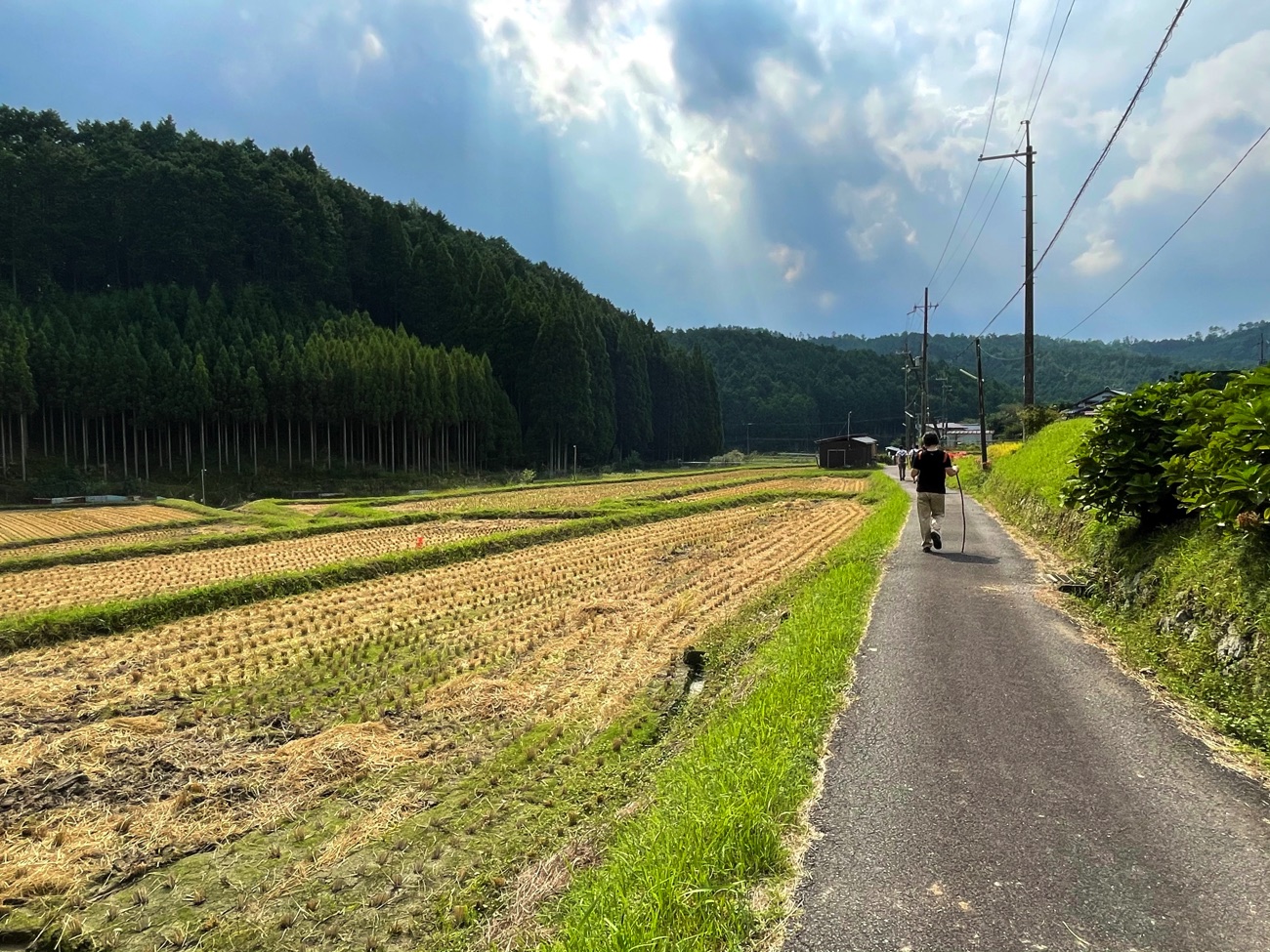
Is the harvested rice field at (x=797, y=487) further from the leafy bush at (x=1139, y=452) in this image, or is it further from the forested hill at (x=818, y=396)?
the forested hill at (x=818, y=396)

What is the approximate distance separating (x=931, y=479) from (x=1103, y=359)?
149 metres

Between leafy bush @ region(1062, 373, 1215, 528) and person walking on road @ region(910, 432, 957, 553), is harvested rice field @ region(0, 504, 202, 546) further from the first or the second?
leafy bush @ region(1062, 373, 1215, 528)

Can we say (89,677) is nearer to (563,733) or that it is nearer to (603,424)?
(563,733)

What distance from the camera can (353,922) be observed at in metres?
3.75

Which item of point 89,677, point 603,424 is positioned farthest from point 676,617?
point 603,424

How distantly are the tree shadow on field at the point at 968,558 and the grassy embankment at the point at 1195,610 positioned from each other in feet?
4.52

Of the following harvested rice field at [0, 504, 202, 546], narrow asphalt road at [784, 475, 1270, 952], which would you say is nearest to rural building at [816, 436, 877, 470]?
harvested rice field at [0, 504, 202, 546]

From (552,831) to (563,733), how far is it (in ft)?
5.42

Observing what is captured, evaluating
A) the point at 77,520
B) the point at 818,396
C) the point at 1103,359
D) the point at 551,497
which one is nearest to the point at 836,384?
the point at 818,396

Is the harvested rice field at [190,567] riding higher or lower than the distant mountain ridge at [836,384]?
lower

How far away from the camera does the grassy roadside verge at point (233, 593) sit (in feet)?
33.2

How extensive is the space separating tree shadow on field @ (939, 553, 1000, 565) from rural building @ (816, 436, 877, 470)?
168 feet

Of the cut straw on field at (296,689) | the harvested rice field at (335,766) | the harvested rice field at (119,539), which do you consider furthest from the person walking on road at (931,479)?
the harvested rice field at (119,539)

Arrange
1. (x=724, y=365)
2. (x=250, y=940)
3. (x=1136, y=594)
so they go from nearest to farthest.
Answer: (x=250, y=940)
(x=1136, y=594)
(x=724, y=365)
